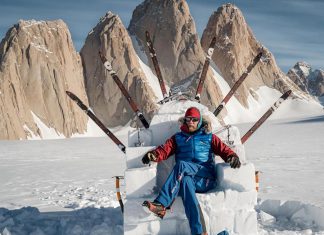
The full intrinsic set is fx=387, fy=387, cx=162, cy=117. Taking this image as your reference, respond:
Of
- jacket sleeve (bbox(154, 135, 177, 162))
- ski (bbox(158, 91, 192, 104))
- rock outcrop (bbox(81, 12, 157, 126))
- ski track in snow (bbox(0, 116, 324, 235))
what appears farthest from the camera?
rock outcrop (bbox(81, 12, 157, 126))

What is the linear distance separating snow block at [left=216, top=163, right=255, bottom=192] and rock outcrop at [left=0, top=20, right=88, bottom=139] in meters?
46.7

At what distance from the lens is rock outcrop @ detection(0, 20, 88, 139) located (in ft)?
169

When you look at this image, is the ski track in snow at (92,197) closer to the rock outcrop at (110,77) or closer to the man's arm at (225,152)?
the man's arm at (225,152)

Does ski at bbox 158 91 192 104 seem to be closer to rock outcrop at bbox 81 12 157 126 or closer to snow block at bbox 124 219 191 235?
snow block at bbox 124 219 191 235

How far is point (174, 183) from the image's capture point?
466 centimetres

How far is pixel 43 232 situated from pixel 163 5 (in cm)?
8345

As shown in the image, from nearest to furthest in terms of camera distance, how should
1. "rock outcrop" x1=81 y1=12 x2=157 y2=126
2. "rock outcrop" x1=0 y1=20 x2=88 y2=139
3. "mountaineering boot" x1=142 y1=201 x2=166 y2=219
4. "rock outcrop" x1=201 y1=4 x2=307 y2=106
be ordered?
"mountaineering boot" x1=142 y1=201 x2=166 y2=219 → "rock outcrop" x1=0 y1=20 x2=88 y2=139 → "rock outcrop" x1=81 y1=12 x2=157 y2=126 → "rock outcrop" x1=201 y1=4 x2=307 y2=106

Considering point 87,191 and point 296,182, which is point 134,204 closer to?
point 87,191

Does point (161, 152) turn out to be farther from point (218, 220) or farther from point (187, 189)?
point (218, 220)

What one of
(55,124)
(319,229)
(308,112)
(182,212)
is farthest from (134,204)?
(308,112)

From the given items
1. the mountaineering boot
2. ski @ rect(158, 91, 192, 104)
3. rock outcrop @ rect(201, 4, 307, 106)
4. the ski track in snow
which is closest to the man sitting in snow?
the mountaineering boot

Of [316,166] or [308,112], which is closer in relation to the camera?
[316,166]

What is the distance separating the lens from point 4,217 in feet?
22.0

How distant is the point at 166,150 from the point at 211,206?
91 centimetres
